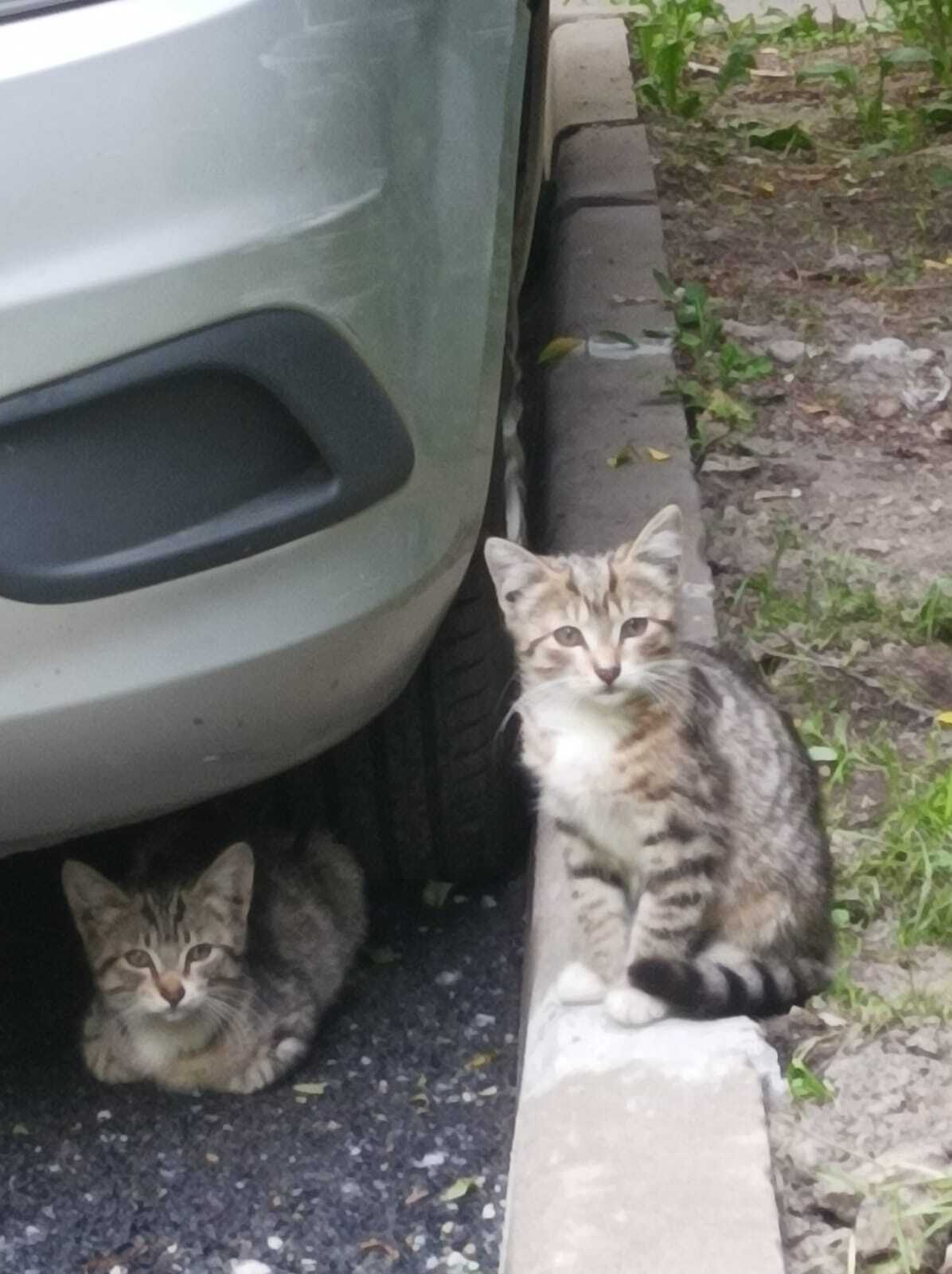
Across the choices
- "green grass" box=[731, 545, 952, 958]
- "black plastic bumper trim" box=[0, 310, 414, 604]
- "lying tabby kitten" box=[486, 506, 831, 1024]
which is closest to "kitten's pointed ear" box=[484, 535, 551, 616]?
"lying tabby kitten" box=[486, 506, 831, 1024]

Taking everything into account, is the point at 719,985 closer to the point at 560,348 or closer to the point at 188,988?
the point at 188,988

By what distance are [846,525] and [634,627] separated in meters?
1.74

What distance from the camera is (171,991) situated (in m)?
3.15

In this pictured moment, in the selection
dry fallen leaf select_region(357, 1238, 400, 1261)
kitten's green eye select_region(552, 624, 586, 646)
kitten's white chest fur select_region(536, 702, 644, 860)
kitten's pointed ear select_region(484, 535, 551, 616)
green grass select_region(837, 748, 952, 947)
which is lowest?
dry fallen leaf select_region(357, 1238, 400, 1261)

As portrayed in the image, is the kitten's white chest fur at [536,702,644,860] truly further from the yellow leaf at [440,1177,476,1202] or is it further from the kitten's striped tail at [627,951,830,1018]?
the yellow leaf at [440,1177,476,1202]

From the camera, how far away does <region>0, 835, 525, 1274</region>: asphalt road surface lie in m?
2.72

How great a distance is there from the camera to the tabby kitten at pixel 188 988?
3162 millimetres

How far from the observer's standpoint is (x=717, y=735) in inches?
109

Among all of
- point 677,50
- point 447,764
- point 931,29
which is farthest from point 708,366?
point 931,29

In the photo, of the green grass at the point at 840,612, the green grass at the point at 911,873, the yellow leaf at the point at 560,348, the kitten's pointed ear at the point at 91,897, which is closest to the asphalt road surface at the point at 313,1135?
the kitten's pointed ear at the point at 91,897

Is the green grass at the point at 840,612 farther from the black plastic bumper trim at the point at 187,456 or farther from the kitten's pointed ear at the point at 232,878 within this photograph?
the black plastic bumper trim at the point at 187,456

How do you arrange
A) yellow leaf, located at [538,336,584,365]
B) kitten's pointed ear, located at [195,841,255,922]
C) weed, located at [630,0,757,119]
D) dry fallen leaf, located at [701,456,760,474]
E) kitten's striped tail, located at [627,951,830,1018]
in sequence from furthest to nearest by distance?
weed, located at [630,0,757,119]
yellow leaf, located at [538,336,584,365]
dry fallen leaf, located at [701,456,760,474]
kitten's pointed ear, located at [195,841,255,922]
kitten's striped tail, located at [627,951,830,1018]

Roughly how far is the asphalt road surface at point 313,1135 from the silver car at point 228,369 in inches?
24.4

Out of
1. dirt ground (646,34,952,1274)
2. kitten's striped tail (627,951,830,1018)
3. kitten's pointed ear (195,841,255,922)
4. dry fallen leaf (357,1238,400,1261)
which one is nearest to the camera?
dirt ground (646,34,952,1274)
